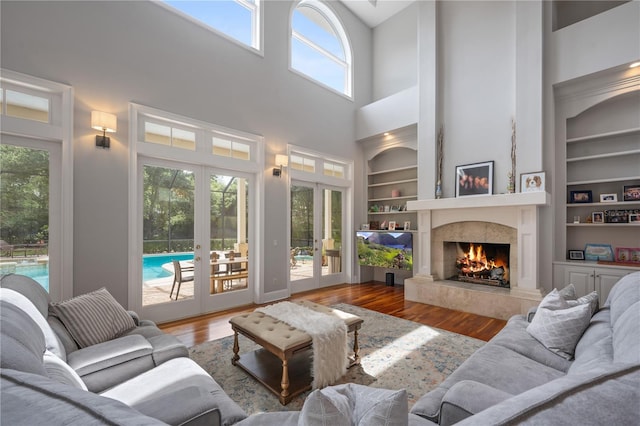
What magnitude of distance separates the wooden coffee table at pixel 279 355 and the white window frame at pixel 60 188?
2.06 meters

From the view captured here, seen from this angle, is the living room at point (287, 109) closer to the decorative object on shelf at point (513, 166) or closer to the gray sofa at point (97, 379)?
the decorative object on shelf at point (513, 166)

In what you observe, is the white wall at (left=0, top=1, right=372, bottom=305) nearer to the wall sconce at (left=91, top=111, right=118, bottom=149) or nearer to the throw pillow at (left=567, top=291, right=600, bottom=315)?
the wall sconce at (left=91, top=111, right=118, bottom=149)

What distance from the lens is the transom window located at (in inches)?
162

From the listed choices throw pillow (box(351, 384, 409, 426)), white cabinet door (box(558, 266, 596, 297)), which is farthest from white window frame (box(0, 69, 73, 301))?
white cabinet door (box(558, 266, 596, 297))

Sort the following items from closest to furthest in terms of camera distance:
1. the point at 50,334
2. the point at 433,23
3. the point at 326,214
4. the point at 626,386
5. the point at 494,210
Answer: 1. the point at 626,386
2. the point at 50,334
3. the point at 494,210
4. the point at 433,23
5. the point at 326,214

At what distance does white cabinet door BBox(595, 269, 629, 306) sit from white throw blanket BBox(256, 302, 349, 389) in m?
3.83

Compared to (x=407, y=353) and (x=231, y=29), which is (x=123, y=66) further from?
(x=407, y=353)

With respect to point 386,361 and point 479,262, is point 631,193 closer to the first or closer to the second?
point 479,262

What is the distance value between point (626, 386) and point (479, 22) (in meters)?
5.93

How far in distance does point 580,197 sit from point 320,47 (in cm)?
539

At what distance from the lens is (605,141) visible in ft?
13.8

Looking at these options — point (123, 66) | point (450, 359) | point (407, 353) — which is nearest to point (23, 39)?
point (123, 66)

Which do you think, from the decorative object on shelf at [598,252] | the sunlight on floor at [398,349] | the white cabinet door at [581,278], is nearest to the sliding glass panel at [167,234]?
the sunlight on floor at [398,349]

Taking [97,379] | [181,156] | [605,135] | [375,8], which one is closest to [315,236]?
[181,156]
